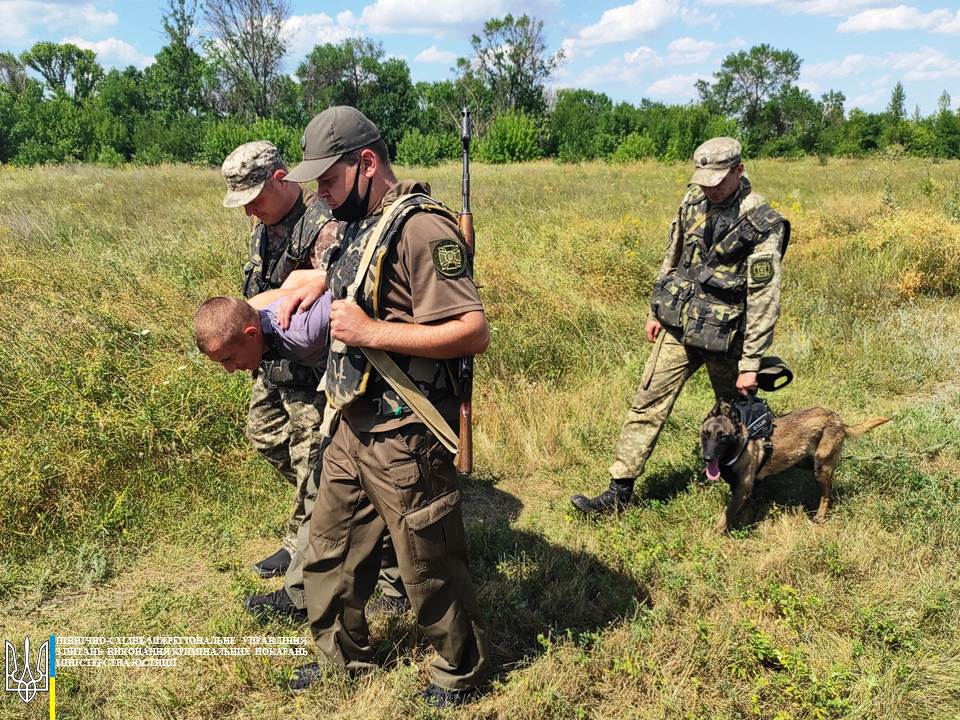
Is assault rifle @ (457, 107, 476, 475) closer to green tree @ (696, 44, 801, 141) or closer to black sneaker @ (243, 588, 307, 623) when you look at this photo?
black sneaker @ (243, 588, 307, 623)

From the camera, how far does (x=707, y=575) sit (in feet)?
10.3

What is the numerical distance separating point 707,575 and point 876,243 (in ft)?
22.3

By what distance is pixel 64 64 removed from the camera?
2692 inches

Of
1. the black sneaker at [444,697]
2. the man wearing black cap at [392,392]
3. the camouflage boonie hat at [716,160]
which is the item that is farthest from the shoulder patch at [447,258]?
the camouflage boonie hat at [716,160]

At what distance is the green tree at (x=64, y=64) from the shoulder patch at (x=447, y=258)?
7803 centimetres

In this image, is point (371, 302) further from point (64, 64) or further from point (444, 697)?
point (64, 64)

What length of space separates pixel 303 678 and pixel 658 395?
2.37 meters

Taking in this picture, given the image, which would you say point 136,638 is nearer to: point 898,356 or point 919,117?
point 898,356

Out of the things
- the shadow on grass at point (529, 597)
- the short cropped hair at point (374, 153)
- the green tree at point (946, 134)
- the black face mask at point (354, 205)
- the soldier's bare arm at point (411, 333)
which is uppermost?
the green tree at point (946, 134)

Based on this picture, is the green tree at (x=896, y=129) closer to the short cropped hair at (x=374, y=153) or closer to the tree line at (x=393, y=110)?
the tree line at (x=393, y=110)

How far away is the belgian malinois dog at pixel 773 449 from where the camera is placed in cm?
341

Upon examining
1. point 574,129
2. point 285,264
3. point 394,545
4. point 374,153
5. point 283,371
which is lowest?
point 394,545

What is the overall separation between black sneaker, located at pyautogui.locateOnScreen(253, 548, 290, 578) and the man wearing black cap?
0.94 metres

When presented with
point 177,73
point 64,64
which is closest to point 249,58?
point 177,73
